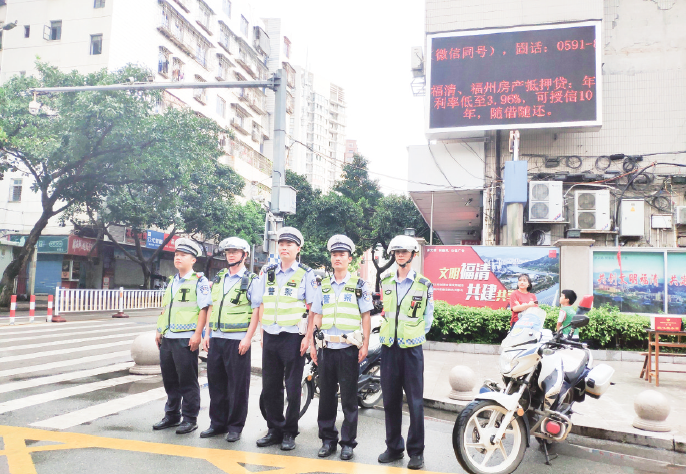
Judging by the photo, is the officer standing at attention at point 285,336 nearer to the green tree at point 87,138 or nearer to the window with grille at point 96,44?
the green tree at point 87,138

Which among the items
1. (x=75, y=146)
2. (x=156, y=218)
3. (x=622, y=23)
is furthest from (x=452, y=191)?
(x=156, y=218)

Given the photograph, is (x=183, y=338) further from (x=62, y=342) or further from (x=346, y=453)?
(x=62, y=342)

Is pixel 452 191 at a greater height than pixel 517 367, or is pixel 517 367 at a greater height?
pixel 452 191

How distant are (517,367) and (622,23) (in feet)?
55.1

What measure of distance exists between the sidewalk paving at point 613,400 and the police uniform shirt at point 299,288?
2.74 m

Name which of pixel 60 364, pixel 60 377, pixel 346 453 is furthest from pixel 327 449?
pixel 60 364

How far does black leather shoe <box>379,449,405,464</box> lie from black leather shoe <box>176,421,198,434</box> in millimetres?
1844

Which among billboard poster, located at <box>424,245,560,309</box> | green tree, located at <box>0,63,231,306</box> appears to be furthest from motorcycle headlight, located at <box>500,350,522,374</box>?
green tree, located at <box>0,63,231,306</box>

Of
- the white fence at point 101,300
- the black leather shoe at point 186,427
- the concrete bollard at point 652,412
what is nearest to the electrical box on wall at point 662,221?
the concrete bollard at point 652,412

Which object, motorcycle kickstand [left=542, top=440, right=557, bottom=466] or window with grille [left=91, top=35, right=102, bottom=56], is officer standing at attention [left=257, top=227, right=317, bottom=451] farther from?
window with grille [left=91, top=35, right=102, bottom=56]

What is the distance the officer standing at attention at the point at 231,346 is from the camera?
4945 mm

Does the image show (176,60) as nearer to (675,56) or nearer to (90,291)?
(90,291)

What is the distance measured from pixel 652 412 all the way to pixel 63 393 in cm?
654

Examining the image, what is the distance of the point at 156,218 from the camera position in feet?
83.8
